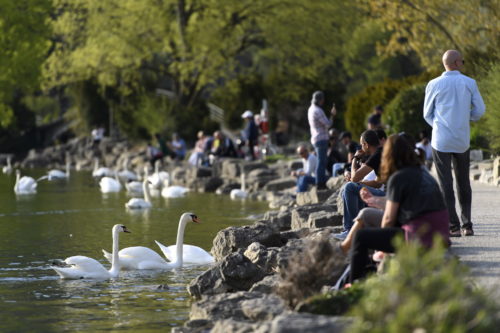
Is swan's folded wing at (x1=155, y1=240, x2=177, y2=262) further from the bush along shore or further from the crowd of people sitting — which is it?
the crowd of people sitting

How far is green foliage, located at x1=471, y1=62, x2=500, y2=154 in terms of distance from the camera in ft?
67.8

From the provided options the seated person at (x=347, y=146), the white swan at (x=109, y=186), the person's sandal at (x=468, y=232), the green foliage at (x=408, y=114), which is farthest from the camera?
the white swan at (x=109, y=186)

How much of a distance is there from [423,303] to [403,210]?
2.54 metres

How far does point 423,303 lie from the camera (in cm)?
641

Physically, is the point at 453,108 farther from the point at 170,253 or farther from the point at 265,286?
the point at 170,253

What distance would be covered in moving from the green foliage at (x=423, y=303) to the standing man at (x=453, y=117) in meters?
4.93

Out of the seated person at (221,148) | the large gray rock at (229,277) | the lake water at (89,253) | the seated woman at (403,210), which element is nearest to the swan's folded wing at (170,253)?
the lake water at (89,253)

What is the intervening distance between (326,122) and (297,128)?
2893cm

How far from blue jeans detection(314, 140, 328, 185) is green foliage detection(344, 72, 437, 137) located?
1405 cm

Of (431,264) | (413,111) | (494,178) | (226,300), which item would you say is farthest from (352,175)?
(413,111)

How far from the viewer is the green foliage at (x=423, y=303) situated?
20.4 feet

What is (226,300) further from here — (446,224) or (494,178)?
(494,178)

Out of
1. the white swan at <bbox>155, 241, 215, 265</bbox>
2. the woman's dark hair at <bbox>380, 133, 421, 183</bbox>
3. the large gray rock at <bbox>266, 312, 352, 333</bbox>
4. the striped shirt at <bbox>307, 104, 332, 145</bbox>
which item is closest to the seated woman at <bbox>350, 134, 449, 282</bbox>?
the woman's dark hair at <bbox>380, 133, 421, 183</bbox>

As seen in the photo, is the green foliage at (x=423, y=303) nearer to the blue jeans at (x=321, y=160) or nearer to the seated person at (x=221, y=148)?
the blue jeans at (x=321, y=160)
